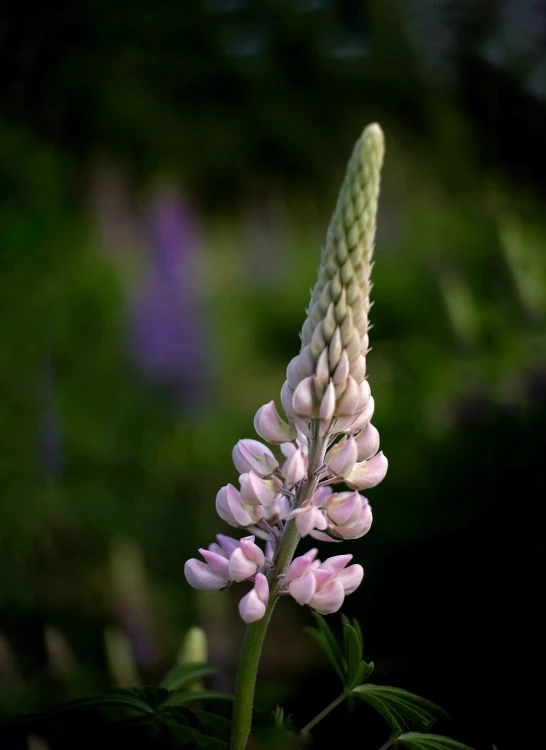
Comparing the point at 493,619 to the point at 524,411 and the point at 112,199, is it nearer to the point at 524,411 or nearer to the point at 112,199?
the point at 524,411

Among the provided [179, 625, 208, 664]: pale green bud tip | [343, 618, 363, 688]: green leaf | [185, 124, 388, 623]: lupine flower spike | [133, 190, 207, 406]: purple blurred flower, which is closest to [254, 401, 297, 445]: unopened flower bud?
[185, 124, 388, 623]: lupine flower spike

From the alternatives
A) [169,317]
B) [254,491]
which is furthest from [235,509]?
[169,317]

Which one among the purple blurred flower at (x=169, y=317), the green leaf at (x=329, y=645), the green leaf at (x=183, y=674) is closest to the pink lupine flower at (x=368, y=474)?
the green leaf at (x=329, y=645)

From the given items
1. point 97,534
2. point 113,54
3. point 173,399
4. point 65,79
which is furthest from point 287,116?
point 97,534

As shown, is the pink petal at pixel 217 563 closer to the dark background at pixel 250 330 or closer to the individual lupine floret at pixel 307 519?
the individual lupine floret at pixel 307 519

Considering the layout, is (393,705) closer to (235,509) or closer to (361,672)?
(361,672)

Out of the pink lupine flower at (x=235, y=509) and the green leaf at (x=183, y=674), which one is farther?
the green leaf at (x=183, y=674)
